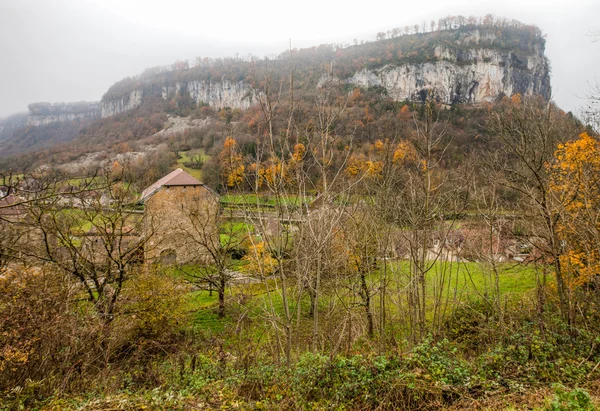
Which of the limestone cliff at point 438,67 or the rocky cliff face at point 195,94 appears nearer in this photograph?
the limestone cliff at point 438,67

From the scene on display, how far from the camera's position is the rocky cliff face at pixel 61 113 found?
605 feet

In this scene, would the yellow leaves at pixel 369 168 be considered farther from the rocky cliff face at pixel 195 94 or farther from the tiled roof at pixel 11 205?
the rocky cliff face at pixel 195 94

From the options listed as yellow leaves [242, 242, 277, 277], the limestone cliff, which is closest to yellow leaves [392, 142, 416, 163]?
yellow leaves [242, 242, 277, 277]

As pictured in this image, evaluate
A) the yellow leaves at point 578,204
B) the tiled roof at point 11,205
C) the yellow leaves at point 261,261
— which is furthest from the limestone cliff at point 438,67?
the tiled roof at point 11,205

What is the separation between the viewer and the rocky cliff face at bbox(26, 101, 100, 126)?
7264 inches

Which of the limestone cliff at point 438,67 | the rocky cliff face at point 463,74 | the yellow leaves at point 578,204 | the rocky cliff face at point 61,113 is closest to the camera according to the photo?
the yellow leaves at point 578,204

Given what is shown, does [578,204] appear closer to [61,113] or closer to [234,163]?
[234,163]

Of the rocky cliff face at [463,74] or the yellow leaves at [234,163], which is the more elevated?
the rocky cliff face at [463,74]

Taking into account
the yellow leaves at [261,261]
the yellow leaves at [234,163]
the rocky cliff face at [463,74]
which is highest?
the rocky cliff face at [463,74]

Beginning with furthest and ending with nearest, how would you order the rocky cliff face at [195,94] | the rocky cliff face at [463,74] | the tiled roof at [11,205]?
the rocky cliff face at [195,94], the rocky cliff face at [463,74], the tiled roof at [11,205]

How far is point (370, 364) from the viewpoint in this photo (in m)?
5.05

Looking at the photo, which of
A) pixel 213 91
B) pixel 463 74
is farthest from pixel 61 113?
pixel 463 74

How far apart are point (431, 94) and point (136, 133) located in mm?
129580

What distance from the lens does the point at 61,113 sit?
18875 cm
